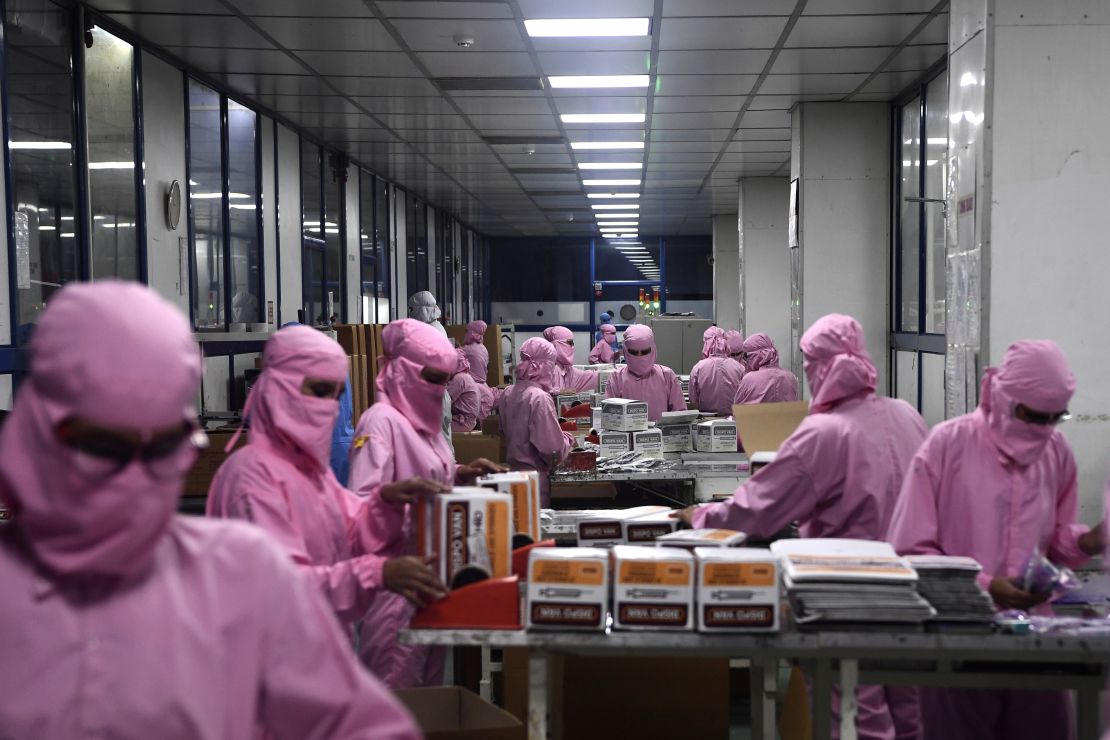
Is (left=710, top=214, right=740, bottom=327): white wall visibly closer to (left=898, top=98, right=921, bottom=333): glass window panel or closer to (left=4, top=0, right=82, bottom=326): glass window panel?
(left=898, top=98, right=921, bottom=333): glass window panel

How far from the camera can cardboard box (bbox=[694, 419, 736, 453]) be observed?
6.05 m

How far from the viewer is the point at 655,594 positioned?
2.41 m

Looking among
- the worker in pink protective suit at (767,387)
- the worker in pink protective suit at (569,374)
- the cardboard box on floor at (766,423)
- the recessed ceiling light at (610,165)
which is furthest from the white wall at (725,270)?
the cardboard box on floor at (766,423)

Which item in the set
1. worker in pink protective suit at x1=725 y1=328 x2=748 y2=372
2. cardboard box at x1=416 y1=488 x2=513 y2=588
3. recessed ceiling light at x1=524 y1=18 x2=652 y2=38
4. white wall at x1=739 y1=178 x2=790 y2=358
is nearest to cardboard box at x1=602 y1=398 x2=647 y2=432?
recessed ceiling light at x1=524 y1=18 x2=652 y2=38

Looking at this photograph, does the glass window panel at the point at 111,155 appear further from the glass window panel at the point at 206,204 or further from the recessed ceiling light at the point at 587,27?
the recessed ceiling light at the point at 587,27

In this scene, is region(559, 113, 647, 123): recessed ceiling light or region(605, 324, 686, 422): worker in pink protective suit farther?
region(559, 113, 647, 123): recessed ceiling light

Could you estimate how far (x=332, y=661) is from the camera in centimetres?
145

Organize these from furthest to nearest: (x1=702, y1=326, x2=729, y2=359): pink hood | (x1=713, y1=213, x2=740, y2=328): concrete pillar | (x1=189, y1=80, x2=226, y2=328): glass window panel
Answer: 1. (x1=713, y1=213, x2=740, y2=328): concrete pillar
2. (x1=702, y1=326, x2=729, y2=359): pink hood
3. (x1=189, y1=80, x2=226, y2=328): glass window panel

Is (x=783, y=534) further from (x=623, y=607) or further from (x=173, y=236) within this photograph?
(x=173, y=236)

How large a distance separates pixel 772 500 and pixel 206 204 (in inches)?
202

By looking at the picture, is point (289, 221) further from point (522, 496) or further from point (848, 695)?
point (848, 695)

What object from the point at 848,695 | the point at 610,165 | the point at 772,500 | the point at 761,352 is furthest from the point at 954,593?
the point at 610,165

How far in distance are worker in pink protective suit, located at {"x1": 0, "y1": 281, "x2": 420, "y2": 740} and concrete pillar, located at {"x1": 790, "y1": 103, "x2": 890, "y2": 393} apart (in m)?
7.41

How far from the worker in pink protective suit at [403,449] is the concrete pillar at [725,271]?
40.7 feet
